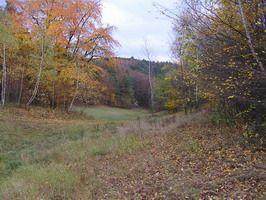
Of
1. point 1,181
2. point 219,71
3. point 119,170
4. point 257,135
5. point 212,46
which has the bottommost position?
point 1,181

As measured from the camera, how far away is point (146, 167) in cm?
970

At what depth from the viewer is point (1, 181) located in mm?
11039

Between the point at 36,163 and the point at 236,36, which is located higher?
the point at 236,36

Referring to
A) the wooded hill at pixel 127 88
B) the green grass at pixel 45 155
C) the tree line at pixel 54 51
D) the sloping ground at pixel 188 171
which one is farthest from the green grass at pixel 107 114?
the sloping ground at pixel 188 171

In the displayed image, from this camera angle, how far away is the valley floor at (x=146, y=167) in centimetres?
744

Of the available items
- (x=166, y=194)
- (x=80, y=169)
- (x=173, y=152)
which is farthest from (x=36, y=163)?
(x=166, y=194)

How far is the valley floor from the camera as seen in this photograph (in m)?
7.44

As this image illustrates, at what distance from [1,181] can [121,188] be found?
4.75 metres

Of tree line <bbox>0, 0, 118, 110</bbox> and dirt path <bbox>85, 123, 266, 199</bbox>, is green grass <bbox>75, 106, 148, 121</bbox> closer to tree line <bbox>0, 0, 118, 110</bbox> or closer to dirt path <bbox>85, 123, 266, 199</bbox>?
tree line <bbox>0, 0, 118, 110</bbox>

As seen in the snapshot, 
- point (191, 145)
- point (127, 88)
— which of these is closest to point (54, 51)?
point (191, 145)

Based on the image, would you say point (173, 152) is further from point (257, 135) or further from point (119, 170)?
point (257, 135)

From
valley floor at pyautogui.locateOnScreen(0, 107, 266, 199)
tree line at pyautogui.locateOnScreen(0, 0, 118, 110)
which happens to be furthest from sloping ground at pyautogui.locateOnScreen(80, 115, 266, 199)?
tree line at pyautogui.locateOnScreen(0, 0, 118, 110)

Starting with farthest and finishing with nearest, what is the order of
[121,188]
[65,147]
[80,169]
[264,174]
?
[65,147], [80,169], [121,188], [264,174]

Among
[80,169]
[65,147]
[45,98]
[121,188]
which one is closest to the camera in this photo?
[121,188]
